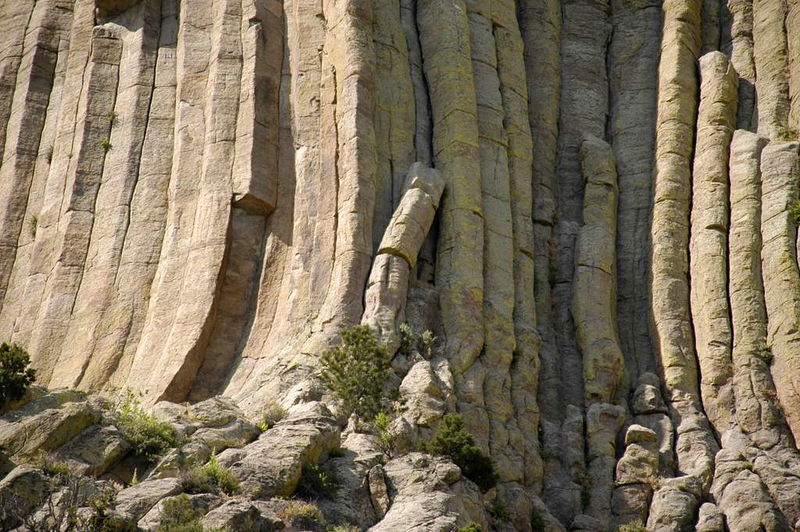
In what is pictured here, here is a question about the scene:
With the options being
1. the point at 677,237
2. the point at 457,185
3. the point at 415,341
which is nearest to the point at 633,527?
the point at 415,341

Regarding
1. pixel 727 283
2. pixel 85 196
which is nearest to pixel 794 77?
pixel 727 283

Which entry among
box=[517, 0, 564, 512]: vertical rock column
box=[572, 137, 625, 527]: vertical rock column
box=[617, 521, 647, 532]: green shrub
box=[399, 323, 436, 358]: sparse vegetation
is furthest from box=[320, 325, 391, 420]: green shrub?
box=[617, 521, 647, 532]: green shrub

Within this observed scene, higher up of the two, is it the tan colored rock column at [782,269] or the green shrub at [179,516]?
the tan colored rock column at [782,269]

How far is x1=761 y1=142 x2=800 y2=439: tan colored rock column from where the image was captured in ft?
144

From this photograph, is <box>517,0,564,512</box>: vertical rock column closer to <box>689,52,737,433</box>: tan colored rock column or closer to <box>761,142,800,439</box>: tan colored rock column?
<box>689,52,737,433</box>: tan colored rock column

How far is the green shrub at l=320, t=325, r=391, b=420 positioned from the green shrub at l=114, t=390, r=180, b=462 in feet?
19.6

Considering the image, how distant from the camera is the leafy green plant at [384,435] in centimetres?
3709

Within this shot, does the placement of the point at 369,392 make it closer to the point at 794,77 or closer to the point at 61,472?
the point at 61,472

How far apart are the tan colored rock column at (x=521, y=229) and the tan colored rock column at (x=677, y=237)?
444cm

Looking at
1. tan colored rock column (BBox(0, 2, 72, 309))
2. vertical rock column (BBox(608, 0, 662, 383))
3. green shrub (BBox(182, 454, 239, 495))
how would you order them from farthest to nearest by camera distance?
1. tan colored rock column (BBox(0, 2, 72, 309))
2. vertical rock column (BBox(608, 0, 662, 383))
3. green shrub (BBox(182, 454, 239, 495))

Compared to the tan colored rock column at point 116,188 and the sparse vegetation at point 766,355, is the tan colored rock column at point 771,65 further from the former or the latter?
the tan colored rock column at point 116,188

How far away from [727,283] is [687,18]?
13.1 m

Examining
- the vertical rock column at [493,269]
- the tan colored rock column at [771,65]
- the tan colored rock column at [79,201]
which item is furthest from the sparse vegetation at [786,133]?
the tan colored rock column at [79,201]

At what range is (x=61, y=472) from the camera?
102 feet
